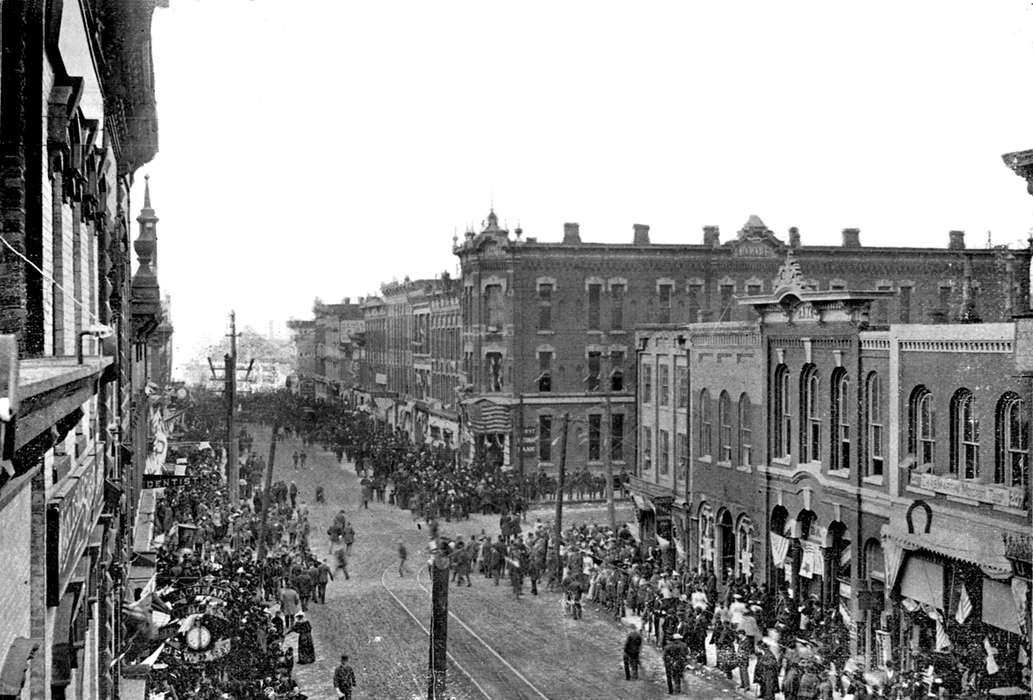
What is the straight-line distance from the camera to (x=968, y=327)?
21.0 m

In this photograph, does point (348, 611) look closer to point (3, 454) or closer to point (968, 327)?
point (968, 327)

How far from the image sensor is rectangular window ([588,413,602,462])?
175 ft

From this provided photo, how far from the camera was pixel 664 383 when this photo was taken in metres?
35.9

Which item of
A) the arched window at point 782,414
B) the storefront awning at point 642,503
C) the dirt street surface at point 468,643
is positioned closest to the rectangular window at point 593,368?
the storefront awning at point 642,503

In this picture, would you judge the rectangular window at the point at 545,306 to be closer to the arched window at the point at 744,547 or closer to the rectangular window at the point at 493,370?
the rectangular window at the point at 493,370

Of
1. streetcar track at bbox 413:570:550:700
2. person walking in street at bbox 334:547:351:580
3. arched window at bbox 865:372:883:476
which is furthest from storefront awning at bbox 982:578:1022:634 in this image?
person walking in street at bbox 334:547:351:580

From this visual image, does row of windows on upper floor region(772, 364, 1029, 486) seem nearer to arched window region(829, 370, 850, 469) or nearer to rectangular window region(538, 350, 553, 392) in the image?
arched window region(829, 370, 850, 469)

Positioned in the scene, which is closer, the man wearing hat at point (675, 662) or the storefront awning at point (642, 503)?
the man wearing hat at point (675, 662)

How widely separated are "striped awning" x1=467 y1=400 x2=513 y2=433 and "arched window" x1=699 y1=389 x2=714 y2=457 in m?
20.4

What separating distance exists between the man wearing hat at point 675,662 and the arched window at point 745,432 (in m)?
9.74

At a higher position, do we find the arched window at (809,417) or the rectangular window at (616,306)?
the rectangular window at (616,306)

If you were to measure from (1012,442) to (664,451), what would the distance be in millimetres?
16618

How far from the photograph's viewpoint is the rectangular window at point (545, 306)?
52906 mm

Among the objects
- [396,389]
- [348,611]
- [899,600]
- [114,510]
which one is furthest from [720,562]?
[396,389]
